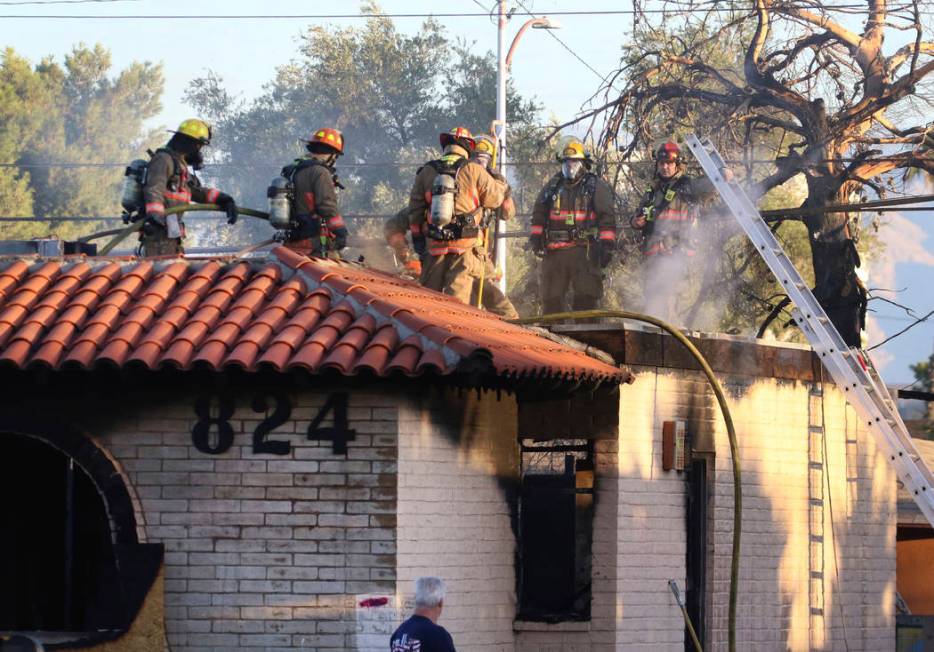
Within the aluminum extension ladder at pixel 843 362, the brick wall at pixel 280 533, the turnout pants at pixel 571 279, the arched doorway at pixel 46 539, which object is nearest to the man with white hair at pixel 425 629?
the brick wall at pixel 280 533

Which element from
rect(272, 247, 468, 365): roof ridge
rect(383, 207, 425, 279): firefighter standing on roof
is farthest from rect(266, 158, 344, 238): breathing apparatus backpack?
rect(272, 247, 468, 365): roof ridge

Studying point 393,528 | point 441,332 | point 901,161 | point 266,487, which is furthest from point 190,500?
point 901,161

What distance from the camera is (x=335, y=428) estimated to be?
402 inches

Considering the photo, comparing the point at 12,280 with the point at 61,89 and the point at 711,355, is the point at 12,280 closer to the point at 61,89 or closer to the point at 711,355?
the point at 711,355

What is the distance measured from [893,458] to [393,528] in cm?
430

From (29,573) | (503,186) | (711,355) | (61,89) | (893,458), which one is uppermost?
(61,89)

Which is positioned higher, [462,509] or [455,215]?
[455,215]

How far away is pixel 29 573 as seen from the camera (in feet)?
38.6

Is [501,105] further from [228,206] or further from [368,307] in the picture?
[368,307]

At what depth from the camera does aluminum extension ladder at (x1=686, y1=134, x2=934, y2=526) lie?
12.0 meters

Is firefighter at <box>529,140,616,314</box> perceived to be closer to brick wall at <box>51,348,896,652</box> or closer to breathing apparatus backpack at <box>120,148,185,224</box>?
brick wall at <box>51,348,896,652</box>

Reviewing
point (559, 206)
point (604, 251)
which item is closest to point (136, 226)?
point (559, 206)

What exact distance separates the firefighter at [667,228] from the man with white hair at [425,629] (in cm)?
762

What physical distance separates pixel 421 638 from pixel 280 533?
2.42 m
